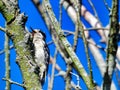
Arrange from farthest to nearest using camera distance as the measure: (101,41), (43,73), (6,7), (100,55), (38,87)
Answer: (101,41)
(100,55)
(43,73)
(6,7)
(38,87)

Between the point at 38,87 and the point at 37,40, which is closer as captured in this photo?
the point at 38,87

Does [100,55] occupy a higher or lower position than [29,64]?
higher

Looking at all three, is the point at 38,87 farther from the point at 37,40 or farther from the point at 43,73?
the point at 37,40

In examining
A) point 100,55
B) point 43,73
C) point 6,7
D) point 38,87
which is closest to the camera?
point 38,87

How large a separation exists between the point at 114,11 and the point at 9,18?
325 mm

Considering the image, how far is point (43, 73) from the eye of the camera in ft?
5.51

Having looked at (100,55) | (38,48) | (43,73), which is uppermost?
(100,55)

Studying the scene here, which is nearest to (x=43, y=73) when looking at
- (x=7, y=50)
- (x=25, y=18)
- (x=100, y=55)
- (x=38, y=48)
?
(x=38, y=48)

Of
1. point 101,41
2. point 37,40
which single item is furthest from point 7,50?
point 101,41

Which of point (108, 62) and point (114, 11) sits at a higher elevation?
point (114, 11)

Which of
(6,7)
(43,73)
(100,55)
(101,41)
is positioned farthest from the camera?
(101,41)

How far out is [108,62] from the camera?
128 centimetres

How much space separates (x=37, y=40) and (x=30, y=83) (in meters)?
0.61

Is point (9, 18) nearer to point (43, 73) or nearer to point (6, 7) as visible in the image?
point (6, 7)
